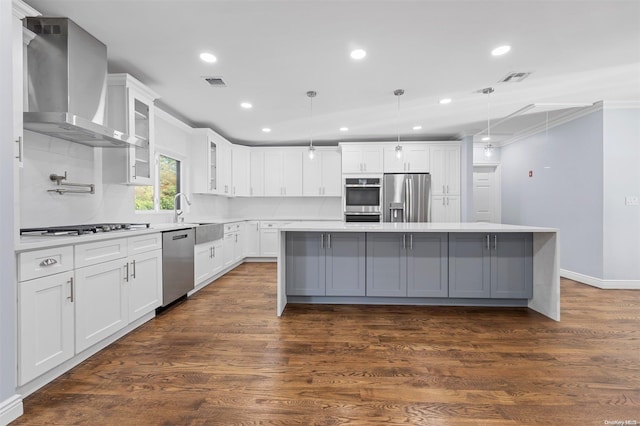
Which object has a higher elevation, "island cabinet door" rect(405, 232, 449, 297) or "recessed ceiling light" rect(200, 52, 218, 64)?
"recessed ceiling light" rect(200, 52, 218, 64)

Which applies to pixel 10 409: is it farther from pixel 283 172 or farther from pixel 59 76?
pixel 283 172

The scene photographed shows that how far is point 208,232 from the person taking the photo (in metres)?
4.38

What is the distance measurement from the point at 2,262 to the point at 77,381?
0.91 meters

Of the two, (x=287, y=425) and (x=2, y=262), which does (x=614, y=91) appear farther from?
(x=2, y=262)

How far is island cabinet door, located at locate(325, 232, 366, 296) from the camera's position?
348 cm

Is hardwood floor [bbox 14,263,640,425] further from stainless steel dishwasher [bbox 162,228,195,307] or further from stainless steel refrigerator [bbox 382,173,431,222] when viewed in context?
stainless steel refrigerator [bbox 382,173,431,222]

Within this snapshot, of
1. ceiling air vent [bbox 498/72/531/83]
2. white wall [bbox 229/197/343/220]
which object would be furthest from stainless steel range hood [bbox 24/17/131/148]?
white wall [bbox 229/197/343/220]

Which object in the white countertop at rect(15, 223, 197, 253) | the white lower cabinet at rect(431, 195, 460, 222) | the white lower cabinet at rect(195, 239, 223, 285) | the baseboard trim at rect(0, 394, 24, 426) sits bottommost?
the baseboard trim at rect(0, 394, 24, 426)

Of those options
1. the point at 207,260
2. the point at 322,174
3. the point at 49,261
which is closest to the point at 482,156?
the point at 322,174

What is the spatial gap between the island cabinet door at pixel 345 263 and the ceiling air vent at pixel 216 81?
81.9 inches

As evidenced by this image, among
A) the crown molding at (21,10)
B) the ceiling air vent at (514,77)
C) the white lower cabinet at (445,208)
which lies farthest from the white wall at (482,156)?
the crown molding at (21,10)

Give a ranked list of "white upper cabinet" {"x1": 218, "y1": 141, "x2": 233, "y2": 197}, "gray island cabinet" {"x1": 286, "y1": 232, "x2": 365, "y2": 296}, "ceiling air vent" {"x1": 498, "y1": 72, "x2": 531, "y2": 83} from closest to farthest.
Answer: "ceiling air vent" {"x1": 498, "y1": 72, "x2": 531, "y2": 83}
"gray island cabinet" {"x1": 286, "y1": 232, "x2": 365, "y2": 296}
"white upper cabinet" {"x1": 218, "y1": 141, "x2": 233, "y2": 197}

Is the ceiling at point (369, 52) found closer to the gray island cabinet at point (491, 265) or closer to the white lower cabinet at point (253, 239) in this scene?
the gray island cabinet at point (491, 265)

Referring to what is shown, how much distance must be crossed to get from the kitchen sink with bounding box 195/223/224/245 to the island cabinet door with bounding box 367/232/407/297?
223 centimetres
